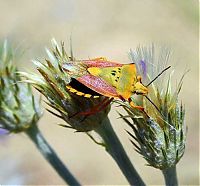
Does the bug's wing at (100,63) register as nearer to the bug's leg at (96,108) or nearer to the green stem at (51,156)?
the bug's leg at (96,108)

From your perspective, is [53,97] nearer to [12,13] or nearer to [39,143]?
[39,143]

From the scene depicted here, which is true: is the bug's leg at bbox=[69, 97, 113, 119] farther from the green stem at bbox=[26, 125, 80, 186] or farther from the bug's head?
the green stem at bbox=[26, 125, 80, 186]

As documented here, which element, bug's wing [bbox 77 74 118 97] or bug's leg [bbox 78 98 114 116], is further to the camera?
bug's leg [bbox 78 98 114 116]

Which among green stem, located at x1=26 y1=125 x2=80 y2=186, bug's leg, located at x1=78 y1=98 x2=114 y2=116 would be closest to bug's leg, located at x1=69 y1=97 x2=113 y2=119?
bug's leg, located at x1=78 y1=98 x2=114 y2=116

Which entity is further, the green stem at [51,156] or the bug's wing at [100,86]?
the green stem at [51,156]

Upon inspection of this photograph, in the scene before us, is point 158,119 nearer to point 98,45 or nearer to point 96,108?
point 96,108

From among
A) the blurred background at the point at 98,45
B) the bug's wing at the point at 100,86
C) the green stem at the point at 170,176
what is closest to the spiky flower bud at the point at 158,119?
the green stem at the point at 170,176
